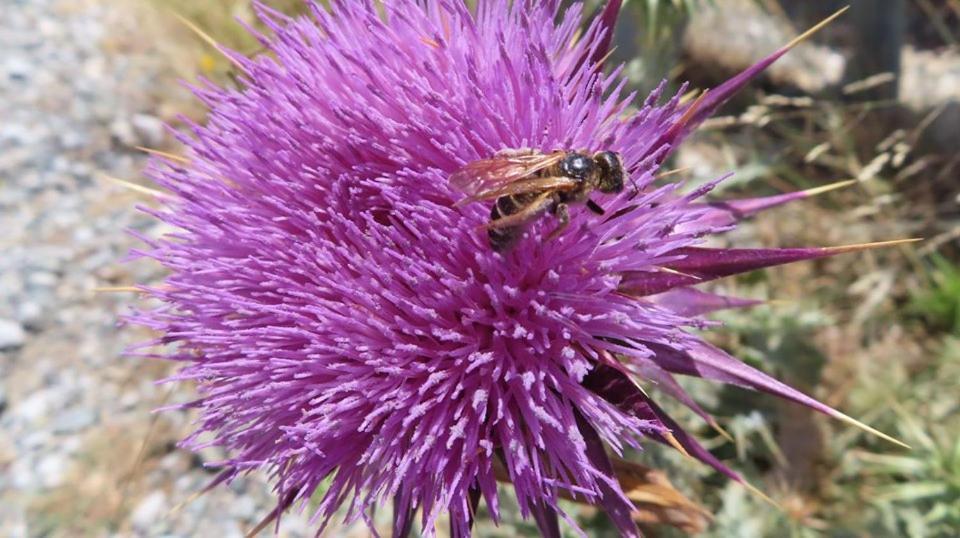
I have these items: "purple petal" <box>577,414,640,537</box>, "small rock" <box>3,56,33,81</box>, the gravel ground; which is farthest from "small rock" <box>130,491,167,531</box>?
"small rock" <box>3,56,33,81</box>

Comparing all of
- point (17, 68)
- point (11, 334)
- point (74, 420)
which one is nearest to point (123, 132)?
point (17, 68)

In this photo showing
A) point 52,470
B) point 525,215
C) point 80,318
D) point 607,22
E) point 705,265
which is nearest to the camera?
point 525,215

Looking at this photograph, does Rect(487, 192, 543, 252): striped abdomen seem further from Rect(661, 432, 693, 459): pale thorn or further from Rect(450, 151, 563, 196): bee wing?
Rect(661, 432, 693, 459): pale thorn

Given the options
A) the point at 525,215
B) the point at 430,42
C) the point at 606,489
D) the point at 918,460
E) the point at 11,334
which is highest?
the point at 11,334

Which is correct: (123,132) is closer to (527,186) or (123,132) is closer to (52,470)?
(52,470)

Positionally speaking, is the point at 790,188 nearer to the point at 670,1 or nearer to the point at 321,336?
the point at 670,1

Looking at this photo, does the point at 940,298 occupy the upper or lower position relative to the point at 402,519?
lower

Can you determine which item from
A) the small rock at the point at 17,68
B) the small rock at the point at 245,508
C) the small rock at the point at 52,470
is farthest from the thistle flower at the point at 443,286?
the small rock at the point at 17,68
